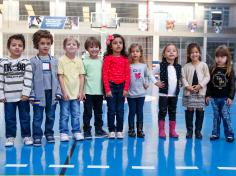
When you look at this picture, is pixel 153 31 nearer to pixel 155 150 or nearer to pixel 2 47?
pixel 2 47

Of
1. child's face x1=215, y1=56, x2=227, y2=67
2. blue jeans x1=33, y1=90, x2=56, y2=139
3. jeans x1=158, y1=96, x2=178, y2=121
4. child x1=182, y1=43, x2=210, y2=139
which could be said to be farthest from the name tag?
child's face x1=215, y1=56, x2=227, y2=67

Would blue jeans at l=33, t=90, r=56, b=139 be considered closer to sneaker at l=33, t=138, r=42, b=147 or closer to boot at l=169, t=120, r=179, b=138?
sneaker at l=33, t=138, r=42, b=147

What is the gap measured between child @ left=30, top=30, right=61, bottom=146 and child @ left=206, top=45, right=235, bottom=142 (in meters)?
1.93

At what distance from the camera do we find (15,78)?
13.7 ft

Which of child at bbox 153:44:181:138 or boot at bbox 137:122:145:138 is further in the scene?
boot at bbox 137:122:145:138

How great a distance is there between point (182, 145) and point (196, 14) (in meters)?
22.9

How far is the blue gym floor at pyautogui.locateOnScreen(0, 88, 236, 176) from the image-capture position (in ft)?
11.2

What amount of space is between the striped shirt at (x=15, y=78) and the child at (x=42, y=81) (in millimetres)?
99

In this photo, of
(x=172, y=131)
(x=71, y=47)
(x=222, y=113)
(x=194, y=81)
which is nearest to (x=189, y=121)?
(x=172, y=131)

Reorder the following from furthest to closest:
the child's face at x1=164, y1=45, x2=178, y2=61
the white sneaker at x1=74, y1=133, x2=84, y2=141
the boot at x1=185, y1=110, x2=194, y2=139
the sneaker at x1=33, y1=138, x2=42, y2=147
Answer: the boot at x1=185, y1=110, x2=194, y2=139 < the child's face at x1=164, y1=45, x2=178, y2=61 < the white sneaker at x1=74, y1=133, x2=84, y2=141 < the sneaker at x1=33, y1=138, x2=42, y2=147

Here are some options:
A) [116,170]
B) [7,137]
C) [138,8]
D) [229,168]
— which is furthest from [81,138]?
[138,8]

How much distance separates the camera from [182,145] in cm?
437

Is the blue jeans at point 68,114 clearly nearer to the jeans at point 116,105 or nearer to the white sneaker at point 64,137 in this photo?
the white sneaker at point 64,137

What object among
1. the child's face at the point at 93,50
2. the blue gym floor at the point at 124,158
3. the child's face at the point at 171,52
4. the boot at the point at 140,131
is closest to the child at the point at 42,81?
the blue gym floor at the point at 124,158
